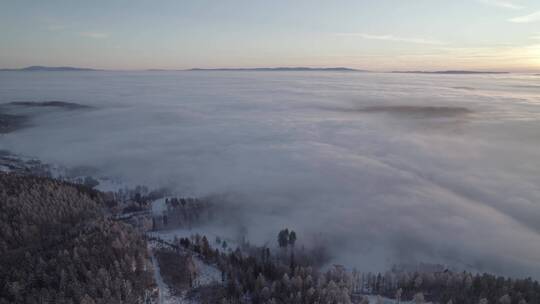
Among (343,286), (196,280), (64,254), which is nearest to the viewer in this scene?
(64,254)

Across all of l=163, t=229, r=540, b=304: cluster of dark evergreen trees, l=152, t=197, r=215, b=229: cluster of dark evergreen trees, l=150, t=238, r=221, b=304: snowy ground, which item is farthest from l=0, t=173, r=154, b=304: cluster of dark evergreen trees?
l=152, t=197, r=215, b=229: cluster of dark evergreen trees

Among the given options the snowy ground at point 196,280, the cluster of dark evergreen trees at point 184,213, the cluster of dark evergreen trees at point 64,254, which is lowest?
the cluster of dark evergreen trees at point 184,213

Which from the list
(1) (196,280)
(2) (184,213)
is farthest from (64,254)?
(2) (184,213)

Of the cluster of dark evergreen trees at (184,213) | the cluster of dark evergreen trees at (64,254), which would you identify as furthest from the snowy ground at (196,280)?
the cluster of dark evergreen trees at (184,213)

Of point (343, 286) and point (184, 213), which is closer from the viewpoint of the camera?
point (343, 286)

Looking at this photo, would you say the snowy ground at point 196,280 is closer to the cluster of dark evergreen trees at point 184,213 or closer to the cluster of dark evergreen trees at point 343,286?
the cluster of dark evergreen trees at point 343,286

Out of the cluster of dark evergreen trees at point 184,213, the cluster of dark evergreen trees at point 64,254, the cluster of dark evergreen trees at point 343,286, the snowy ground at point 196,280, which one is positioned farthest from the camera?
the cluster of dark evergreen trees at point 184,213

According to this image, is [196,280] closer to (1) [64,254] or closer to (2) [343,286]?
(1) [64,254]

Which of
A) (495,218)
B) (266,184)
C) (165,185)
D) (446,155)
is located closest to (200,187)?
(165,185)
